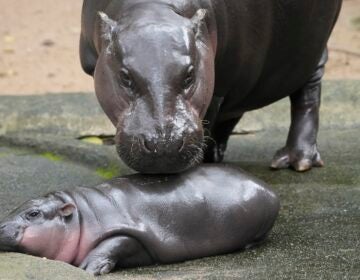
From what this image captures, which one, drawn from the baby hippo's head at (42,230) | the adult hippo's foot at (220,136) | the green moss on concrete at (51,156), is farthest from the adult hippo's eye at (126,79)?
the green moss on concrete at (51,156)

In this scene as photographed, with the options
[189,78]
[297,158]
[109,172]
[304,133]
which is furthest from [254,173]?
[189,78]

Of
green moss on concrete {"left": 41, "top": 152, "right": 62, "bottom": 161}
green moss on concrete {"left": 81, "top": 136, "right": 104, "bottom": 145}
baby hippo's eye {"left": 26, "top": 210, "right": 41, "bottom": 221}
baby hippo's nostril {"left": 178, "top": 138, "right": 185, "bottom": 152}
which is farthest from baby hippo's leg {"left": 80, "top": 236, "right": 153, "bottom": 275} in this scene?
green moss on concrete {"left": 81, "top": 136, "right": 104, "bottom": 145}

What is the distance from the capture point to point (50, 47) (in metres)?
10.4

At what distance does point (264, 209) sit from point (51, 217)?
85 cm

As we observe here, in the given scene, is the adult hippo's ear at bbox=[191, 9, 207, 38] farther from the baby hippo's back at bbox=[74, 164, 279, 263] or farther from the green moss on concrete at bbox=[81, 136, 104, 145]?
the green moss on concrete at bbox=[81, 136, 104, 145]

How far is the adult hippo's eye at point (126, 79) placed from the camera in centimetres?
388

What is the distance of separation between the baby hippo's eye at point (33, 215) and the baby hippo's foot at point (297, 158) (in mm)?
1973

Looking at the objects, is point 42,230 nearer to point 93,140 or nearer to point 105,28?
point 105,28

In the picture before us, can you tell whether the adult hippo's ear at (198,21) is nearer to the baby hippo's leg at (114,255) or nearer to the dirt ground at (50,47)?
the baby hippo's leg at (114,255)

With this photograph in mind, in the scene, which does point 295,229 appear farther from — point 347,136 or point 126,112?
point 347,136

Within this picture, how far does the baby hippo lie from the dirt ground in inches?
196

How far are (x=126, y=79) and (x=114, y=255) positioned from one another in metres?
0.66

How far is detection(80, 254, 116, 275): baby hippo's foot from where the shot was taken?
369 cm

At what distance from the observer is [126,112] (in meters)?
3.87
